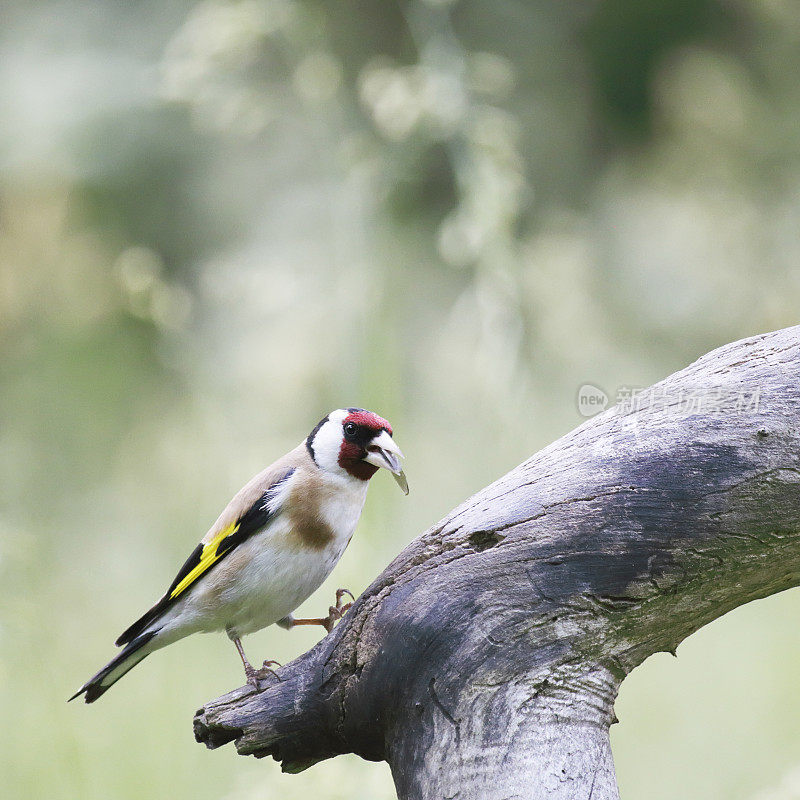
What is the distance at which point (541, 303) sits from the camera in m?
2.30

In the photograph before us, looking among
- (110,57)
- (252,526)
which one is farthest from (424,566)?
(110,57)

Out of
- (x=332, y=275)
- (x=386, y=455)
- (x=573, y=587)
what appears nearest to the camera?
(x=573, y=587)

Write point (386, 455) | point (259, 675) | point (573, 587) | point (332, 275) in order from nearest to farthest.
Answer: point (573, 587)
point (259, 675)
point (386, 455)
point (332, 275)

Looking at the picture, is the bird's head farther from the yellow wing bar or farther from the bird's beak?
the yellow wing bar

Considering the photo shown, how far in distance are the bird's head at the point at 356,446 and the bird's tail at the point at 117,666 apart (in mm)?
320

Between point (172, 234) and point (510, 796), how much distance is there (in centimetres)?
218

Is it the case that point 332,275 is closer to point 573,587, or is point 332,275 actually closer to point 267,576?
point 267,576

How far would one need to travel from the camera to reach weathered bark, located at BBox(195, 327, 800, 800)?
909mm

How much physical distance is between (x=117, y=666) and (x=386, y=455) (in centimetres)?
45

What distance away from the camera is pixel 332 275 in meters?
2.22

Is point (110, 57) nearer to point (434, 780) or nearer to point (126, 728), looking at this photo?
point (126, 728)

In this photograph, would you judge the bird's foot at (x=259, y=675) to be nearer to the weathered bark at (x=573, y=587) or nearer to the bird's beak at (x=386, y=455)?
the weathered bark at (x=573, y=587)

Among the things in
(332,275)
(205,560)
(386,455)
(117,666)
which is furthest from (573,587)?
(332,275)

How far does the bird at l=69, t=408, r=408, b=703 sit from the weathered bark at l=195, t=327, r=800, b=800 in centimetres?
23
